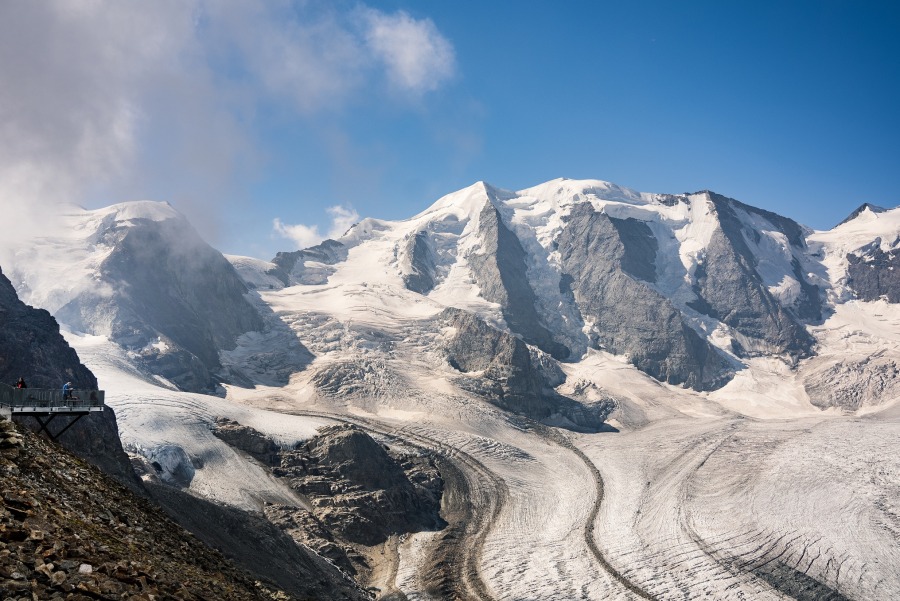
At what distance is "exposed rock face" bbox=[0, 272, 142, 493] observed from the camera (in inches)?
2372

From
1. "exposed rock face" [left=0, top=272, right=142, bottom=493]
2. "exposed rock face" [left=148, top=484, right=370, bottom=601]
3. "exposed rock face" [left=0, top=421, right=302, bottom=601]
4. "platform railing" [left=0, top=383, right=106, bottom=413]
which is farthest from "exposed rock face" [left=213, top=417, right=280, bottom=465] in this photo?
"exposed rock face" [left=0, top=421, right=302, bottom=601]

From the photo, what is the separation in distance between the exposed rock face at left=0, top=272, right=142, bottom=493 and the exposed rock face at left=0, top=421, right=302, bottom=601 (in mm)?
30686

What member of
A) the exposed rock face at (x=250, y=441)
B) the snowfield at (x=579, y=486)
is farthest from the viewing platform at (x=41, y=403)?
the exposed rock face at (x=250, y=441)

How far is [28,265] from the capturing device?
197625 mm

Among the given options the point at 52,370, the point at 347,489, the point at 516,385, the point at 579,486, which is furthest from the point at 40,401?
the point at 516,385

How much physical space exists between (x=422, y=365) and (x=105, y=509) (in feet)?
548

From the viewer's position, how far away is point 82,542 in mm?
17875

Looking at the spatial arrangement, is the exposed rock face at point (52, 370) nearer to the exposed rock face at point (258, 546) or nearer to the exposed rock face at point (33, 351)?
the exposed rock face at point (33, 351)

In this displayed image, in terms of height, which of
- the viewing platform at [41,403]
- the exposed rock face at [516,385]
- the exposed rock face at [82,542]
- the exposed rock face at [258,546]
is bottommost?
the exposed rock face at [258,546]

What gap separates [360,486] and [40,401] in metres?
69.4

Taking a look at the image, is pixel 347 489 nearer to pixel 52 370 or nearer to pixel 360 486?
pixel 360 486

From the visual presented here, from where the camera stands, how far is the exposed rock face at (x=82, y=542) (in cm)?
1515

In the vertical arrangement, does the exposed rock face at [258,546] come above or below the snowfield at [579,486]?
below

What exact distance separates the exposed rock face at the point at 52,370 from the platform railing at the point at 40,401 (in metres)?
19.6
